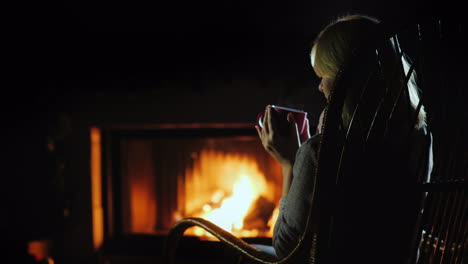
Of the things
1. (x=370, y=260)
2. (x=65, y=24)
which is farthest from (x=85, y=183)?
(x=370, y=260)

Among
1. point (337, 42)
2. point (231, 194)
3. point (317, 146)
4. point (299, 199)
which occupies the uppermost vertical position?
point (337, 42)

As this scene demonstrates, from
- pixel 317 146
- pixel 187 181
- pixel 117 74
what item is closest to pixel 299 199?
pixel 317 146

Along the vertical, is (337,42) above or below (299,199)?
above

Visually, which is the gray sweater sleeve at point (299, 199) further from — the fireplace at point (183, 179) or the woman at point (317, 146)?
the fireplace at point (183, 179)

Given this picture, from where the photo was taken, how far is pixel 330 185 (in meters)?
0.70

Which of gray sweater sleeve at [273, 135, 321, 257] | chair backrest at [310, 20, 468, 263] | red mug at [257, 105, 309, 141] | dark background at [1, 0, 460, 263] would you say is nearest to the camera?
chair backrest at [310, 20, 468, 263]

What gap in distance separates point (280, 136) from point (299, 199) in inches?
10.4

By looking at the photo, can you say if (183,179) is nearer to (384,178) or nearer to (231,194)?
(231,194)

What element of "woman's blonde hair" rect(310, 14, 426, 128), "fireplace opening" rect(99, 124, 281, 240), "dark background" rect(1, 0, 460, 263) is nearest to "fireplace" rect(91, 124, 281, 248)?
"fireplace opening" rect(99, 124, 281, 240)

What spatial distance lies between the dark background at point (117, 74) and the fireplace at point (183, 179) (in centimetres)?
17

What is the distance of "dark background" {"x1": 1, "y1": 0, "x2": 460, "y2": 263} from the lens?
2393mm

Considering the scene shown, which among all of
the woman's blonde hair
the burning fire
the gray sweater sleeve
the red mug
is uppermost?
the woman's blonde hair

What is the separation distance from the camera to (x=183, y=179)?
114 inches

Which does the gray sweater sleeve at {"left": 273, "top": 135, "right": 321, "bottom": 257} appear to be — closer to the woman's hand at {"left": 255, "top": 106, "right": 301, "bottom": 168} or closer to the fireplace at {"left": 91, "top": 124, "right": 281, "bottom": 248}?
the woman's hand at {"left": 255, "top": 106, "right": 301, "bottom": 168}
